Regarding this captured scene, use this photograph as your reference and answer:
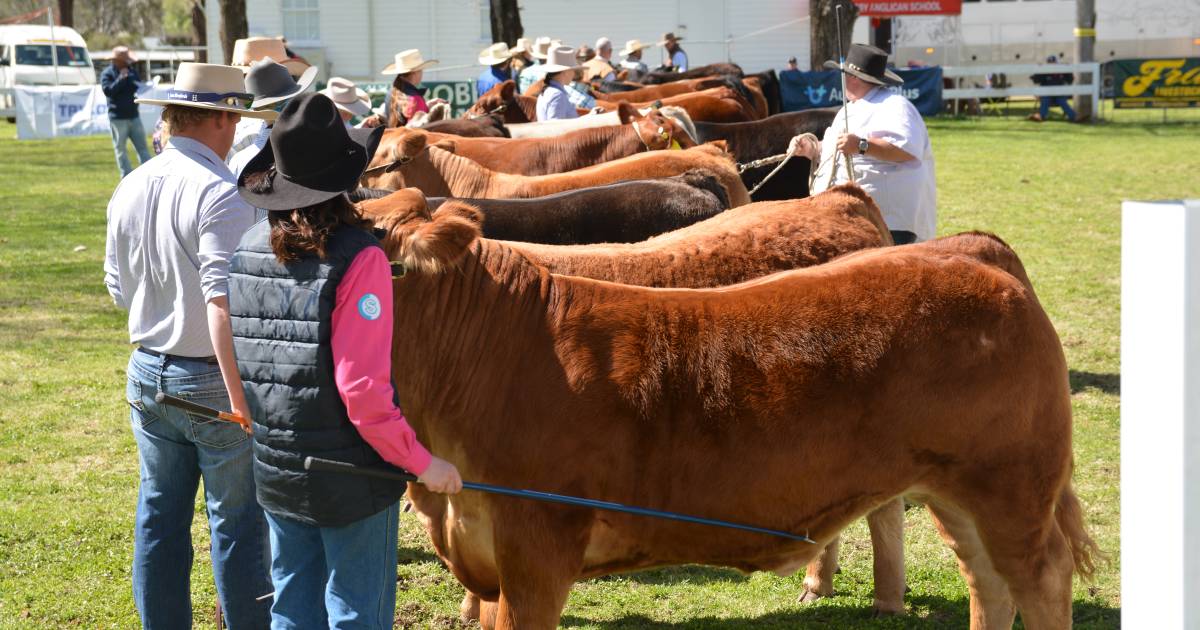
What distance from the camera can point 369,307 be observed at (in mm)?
3135

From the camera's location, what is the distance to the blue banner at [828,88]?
1099 inches

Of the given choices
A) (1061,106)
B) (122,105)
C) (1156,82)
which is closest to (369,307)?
(122,105)

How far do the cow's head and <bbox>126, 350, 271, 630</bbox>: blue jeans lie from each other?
891 mm

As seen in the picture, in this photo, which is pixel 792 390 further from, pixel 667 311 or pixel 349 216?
pixel 349 216

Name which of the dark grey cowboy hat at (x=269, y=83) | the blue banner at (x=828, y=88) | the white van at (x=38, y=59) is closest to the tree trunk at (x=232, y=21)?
the blue banner at (x=828, y=88)

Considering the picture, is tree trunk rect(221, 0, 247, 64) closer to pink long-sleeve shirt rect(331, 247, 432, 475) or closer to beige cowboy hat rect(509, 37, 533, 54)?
beige cowboy hat rect(509, 37, 533, 54)

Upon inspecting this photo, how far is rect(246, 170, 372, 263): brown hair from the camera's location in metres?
3.17

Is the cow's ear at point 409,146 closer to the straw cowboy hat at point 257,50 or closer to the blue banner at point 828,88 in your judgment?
the straw cowboy hat at point 257,50

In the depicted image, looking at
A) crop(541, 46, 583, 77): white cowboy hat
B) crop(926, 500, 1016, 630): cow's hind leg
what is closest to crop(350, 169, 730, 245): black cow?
crop(926, 500, 1016, 630): cow's hind leg

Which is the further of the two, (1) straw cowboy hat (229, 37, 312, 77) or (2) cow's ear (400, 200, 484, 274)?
(1) straw cowboy hat (229, 37, 312, 77)

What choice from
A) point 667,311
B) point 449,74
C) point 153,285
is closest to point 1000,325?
point 667,311

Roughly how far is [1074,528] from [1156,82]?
30.8 meters

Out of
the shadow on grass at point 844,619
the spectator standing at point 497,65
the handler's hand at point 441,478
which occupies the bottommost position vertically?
the shadow on grass at point 844,619

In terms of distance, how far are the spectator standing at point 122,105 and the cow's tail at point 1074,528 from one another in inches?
657
